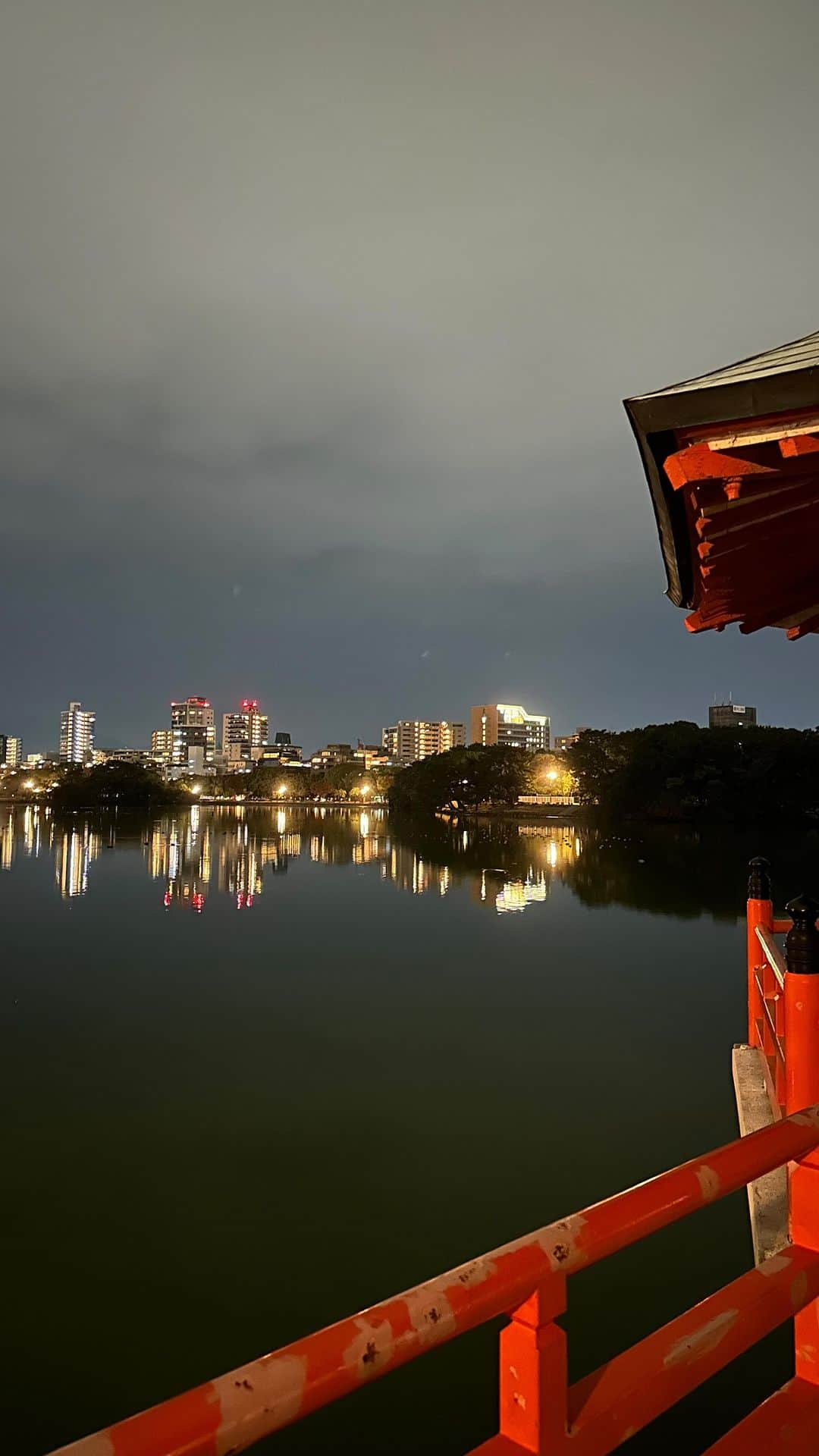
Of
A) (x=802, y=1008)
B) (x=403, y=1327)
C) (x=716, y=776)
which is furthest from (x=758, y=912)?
(x=716, y=776)

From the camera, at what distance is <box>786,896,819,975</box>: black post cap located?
2.95m

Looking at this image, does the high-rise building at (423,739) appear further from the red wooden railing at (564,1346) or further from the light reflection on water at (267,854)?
the red wooden railing at (564,1346)

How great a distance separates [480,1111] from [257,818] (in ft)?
205

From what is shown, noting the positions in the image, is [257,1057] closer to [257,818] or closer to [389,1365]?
[389,1365]

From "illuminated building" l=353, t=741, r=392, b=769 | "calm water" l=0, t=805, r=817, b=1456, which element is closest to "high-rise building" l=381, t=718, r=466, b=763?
"illuminated building" l=353, t=741, r=392, b=769

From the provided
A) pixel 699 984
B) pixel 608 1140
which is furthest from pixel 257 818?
pixel 608 1140

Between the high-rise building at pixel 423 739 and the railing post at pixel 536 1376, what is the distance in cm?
17330

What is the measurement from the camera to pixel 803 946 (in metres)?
2.98

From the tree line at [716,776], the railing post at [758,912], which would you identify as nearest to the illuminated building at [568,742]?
the tree line at [716,776]

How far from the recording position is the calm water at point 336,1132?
171 inches

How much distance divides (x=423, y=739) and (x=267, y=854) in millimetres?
143960

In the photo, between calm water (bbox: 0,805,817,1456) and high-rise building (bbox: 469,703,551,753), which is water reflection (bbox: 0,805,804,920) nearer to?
calm water (bbox: 0,805,817,1456)

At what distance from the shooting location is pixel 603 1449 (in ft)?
4.88

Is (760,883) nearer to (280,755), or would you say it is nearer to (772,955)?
(772,955)
